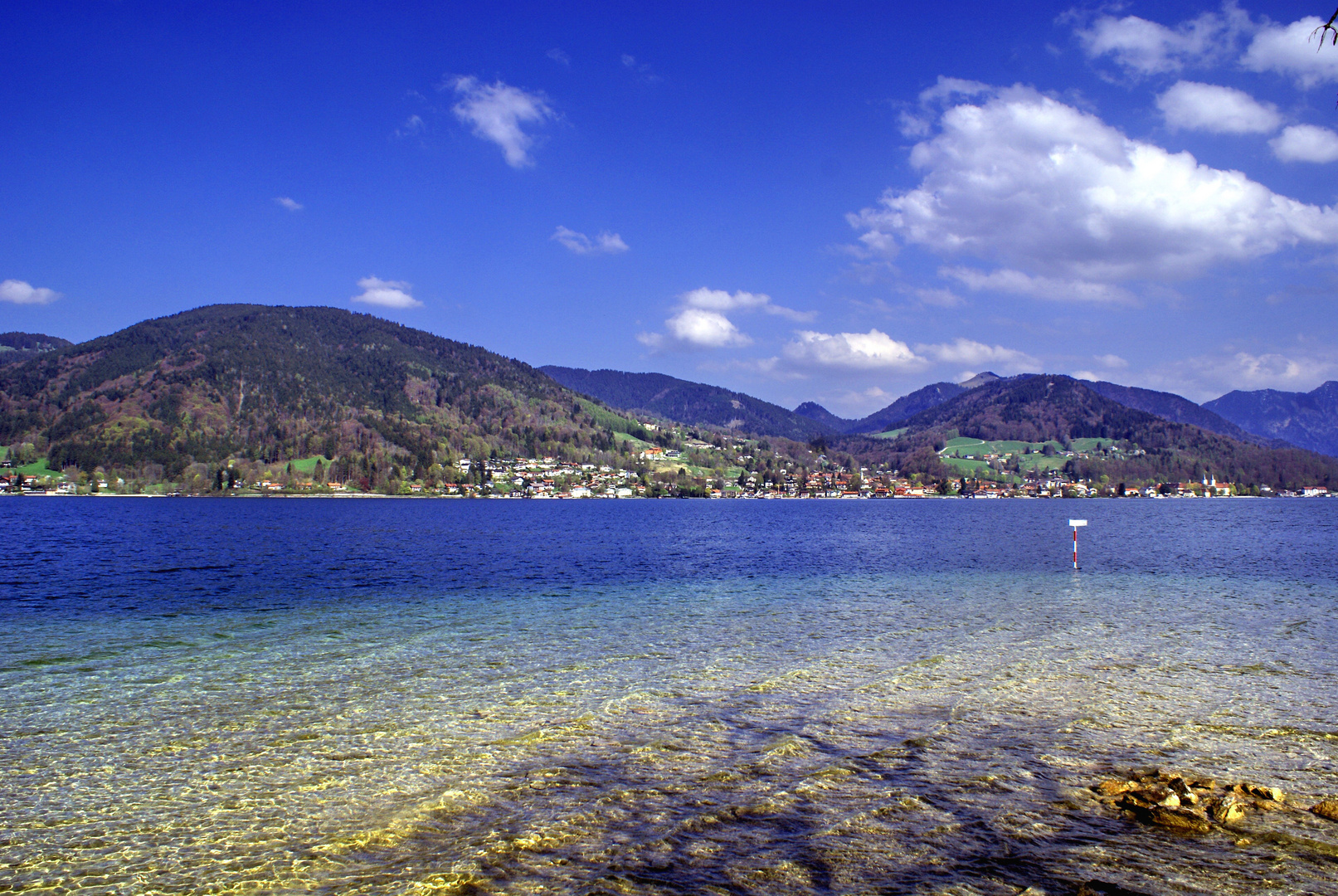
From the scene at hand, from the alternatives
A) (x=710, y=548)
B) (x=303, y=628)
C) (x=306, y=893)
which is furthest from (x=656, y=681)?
(x=710, y=548)

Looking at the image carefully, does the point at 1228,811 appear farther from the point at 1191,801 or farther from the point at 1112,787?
the point at 1112,787

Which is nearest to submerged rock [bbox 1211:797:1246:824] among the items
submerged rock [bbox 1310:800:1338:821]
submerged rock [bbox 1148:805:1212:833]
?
submerged rock [bbox 1148:805:1212:833]

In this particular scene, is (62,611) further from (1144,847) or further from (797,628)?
(1144,847)

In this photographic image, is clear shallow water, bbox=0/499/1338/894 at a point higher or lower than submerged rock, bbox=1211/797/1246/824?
lower

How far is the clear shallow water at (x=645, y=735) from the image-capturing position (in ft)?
28.9

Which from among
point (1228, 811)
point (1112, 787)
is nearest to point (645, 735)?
point (1112, 787)

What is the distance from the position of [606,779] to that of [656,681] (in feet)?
22.3

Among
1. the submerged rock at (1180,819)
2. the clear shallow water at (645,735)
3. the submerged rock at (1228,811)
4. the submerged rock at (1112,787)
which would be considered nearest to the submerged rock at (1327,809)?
the clear shallow water at (645,735)

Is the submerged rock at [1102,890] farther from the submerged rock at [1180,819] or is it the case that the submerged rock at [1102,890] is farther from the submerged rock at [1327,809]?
the submerged rock at [1327,809]

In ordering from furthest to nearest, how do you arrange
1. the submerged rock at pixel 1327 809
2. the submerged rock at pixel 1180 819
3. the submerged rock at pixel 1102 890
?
the submerged rock at pixel 1327 809
the submerged rock at pixel 1180 819
the submerged rock at pixel 1102 890

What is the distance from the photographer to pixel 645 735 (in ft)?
46.4

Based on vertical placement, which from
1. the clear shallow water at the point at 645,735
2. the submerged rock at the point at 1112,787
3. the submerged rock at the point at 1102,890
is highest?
the submerged rock at the point at 1102,890

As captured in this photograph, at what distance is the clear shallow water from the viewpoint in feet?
28.9

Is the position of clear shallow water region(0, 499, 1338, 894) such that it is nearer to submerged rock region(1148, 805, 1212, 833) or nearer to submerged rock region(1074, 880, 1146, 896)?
submerged rock region(1074, 880, 1146, 896)
